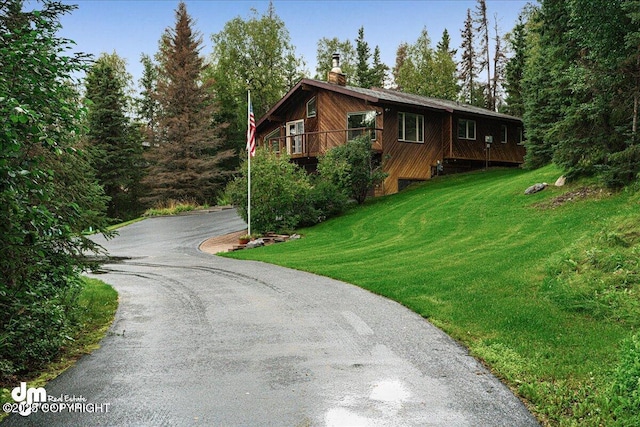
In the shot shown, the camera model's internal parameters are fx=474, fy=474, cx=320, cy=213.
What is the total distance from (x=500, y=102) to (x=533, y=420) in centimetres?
4846

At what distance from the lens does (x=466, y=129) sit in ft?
89.2

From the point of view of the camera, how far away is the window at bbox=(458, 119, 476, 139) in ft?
88.0

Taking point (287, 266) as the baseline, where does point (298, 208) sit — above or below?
above

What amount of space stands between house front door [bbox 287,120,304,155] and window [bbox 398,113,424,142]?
5435 millimetres

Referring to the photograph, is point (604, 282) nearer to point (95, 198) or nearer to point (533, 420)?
point (533, 420)

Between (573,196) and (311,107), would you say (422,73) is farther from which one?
(573,196)

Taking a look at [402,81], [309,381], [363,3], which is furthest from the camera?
[402,81]

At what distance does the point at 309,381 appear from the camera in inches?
169

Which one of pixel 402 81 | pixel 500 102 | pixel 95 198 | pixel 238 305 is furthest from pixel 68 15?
pixel 500 102

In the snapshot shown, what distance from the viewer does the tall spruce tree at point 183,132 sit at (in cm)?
3366

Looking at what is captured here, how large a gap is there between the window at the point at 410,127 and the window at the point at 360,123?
1609 millimetres

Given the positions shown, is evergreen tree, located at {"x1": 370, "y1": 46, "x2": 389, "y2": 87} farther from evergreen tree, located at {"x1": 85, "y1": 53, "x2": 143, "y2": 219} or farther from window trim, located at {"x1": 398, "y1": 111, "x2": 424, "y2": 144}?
window trim, located at {"x1": 398, "y1": 111, "x2": 424, "y2": 144}

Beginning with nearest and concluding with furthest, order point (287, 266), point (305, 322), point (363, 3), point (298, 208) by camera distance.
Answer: point (305, 322) → point (287, 266) → point (298, 208) → point (363, 3)

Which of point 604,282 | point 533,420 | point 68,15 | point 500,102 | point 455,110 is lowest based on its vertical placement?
point 533,420
